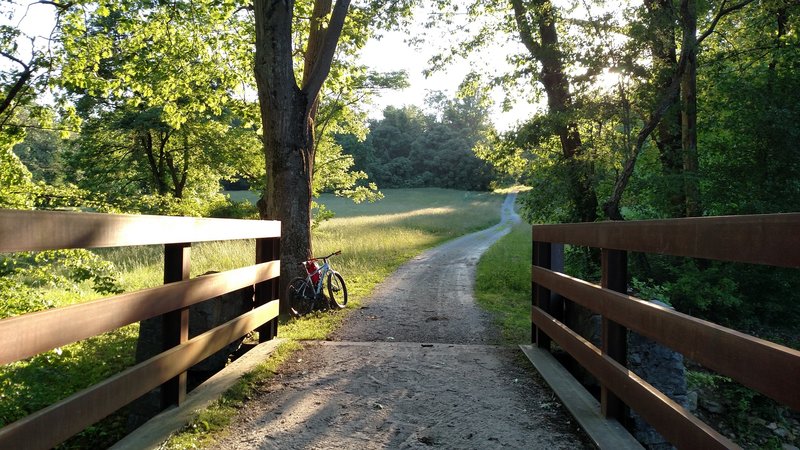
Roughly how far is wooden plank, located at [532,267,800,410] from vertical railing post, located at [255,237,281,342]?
3.39 metres

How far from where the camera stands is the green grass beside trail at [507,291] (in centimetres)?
738

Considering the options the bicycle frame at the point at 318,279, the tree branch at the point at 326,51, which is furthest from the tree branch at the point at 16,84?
the bicycle frame at the point at 318,279

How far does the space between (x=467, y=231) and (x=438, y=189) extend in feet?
A: 180

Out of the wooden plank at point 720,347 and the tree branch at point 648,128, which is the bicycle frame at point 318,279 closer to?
the wooden plank at point 720,347

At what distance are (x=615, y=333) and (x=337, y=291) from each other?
6.20m

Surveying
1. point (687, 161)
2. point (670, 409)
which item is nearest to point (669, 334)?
point (670, 409)

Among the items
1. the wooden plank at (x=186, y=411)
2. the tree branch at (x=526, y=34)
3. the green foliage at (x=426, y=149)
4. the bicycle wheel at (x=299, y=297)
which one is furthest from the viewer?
the green foliage at (x=426, y=149)

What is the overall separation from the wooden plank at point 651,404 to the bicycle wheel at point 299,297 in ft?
16.2

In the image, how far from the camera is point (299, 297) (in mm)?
8305

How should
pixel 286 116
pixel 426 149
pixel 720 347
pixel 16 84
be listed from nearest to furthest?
pixel 720 347, pixel 286 116, pixel 16 84, pixel 426 149

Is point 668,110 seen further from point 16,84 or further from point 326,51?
point 16,84

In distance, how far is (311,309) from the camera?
8.39m

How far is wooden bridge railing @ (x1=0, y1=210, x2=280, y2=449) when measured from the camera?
2053 millimetres

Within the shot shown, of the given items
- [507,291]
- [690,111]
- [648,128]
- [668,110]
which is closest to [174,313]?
[507,291]
